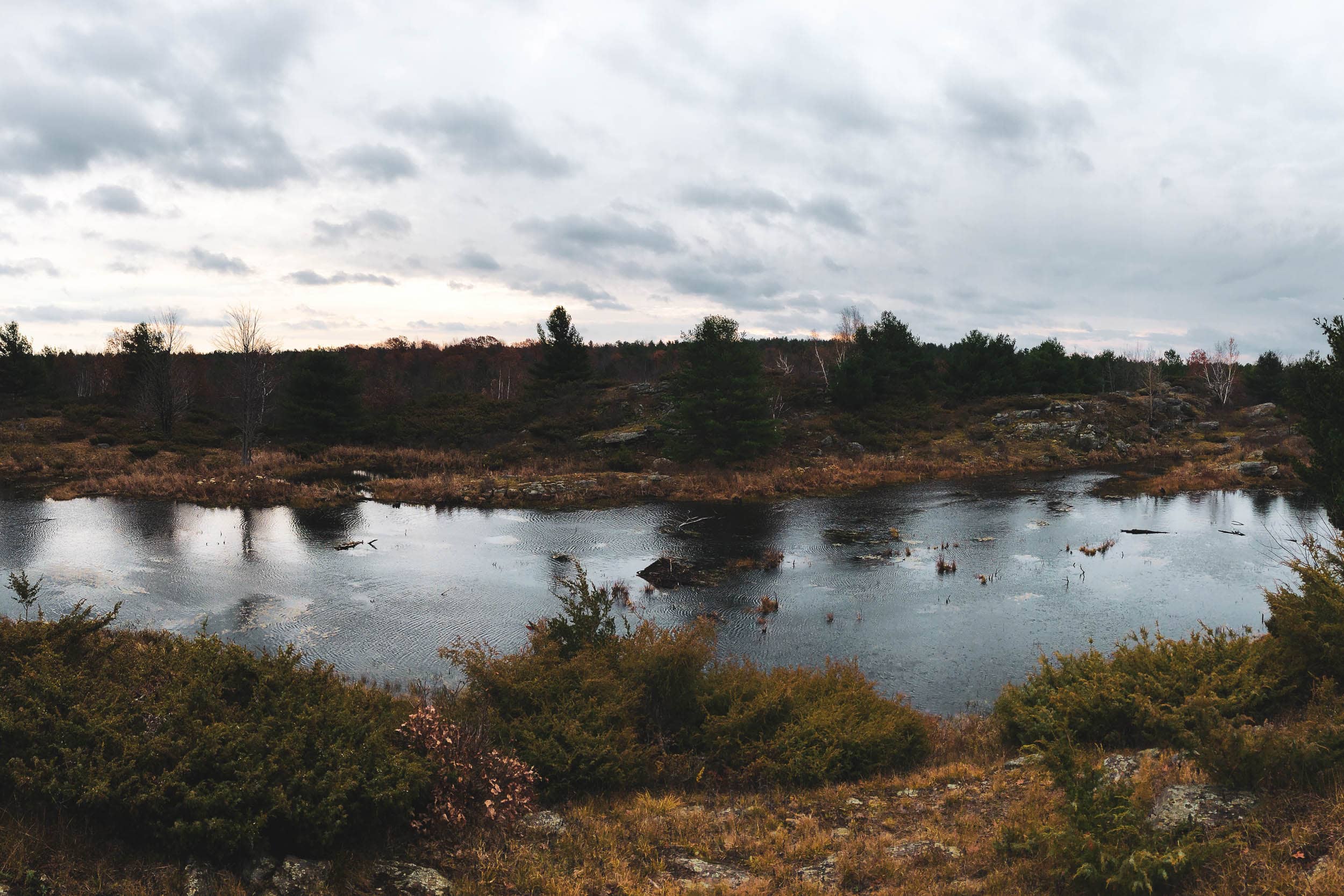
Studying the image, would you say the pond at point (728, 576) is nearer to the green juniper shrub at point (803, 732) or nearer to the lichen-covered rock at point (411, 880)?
the green juniper shrub at point (803, 732)

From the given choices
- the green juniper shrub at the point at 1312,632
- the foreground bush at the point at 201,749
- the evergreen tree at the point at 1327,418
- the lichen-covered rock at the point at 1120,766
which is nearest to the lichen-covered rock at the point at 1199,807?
the lichen-covered rock at the point at 1120,766

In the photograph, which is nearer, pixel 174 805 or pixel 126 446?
pixel 174 805

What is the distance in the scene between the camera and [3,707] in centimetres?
642

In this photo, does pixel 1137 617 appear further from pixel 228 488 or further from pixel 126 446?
pixel 126 446

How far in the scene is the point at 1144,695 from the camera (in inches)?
367

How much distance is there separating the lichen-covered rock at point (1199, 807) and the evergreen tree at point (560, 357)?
184 feet

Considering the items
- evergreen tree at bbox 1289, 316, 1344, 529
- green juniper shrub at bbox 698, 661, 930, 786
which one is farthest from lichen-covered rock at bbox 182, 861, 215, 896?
evergreen tree at bbox 1289, 316, 1344, 529

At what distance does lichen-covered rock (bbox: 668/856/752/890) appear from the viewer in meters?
6.56

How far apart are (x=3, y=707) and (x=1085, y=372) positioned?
7571 cm

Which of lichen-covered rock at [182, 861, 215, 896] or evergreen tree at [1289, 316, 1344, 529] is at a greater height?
evergreen tree at [1289, 316, 1344, 529]

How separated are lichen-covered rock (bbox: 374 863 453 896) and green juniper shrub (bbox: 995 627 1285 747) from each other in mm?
6678

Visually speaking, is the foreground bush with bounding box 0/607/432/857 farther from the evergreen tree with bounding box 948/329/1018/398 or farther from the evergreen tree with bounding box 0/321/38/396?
the evergreen tree with bounding box 0/321/38/396

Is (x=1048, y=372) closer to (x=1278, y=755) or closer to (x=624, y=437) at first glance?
(x=624, y=437)

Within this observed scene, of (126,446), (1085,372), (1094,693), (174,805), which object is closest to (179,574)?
(174,805)
